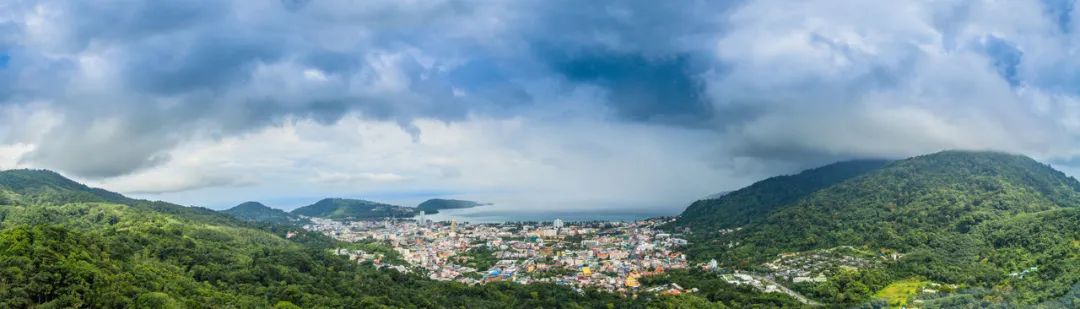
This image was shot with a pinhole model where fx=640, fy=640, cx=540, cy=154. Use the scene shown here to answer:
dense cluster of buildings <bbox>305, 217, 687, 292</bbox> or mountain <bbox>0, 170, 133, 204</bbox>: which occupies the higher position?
mountain <bbox>0, 170, 133, 204</bbox>

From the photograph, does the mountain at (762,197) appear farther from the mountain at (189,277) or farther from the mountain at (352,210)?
the mountain at (352,210)

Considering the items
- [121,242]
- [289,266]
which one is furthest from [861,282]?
[121,242]

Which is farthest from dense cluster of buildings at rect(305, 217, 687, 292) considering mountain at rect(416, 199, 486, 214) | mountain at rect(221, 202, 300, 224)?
mountain at rect(416, 199, 486, 214)

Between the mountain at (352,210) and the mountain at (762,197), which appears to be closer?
the mountain at (762,197)

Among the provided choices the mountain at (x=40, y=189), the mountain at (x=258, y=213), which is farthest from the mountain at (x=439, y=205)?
the mountain at (x=40, y=189)

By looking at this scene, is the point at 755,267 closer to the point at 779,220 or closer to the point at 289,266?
the point at 779,220

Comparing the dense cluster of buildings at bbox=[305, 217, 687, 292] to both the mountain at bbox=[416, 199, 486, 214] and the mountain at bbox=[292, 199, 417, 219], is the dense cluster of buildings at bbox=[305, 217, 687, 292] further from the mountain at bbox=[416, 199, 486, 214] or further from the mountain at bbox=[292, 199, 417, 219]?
A: the mountain at bbox=[416, 199, 486, 214]

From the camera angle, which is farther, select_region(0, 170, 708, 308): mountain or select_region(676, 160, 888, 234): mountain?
select_region(676, 160, 888, 234): mountain
